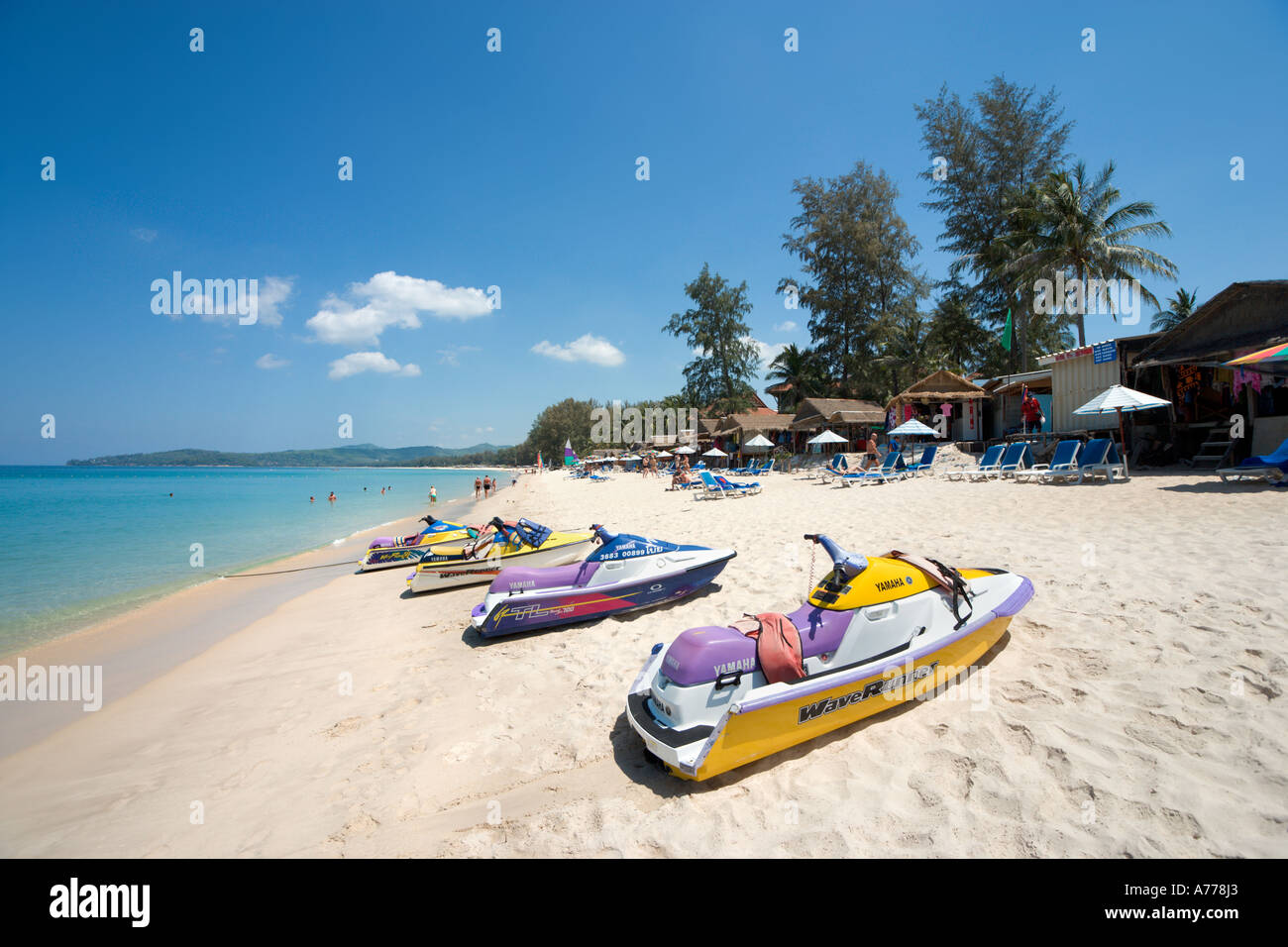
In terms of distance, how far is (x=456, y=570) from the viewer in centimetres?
866

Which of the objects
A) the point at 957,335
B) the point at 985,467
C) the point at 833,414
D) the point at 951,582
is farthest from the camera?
the point at 957,335

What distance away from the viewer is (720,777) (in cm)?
319

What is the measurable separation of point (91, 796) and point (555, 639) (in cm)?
378

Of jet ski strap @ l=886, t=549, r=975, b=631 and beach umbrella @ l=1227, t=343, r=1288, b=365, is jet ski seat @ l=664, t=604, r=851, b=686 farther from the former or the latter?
beach umbrella @ l=1227, t=343, r=1288, b=365

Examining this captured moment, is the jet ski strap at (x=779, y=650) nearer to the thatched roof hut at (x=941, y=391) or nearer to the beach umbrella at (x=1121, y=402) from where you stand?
the beach umbrella at (x=1121, y=402)

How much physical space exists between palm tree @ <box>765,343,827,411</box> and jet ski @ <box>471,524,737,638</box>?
3569 cm

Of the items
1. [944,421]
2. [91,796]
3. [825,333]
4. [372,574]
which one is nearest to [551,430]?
[825,333]

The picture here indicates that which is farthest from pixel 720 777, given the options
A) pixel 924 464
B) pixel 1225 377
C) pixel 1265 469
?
pixel 924 464

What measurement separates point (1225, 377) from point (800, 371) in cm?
2834

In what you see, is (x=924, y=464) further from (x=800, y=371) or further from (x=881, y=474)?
(x=800, y=371)

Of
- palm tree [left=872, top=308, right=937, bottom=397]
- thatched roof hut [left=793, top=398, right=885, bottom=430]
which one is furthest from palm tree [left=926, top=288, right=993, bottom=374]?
thatched roof hut [left=793, top=398, right=885, bottom=430]

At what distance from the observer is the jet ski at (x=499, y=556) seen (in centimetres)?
852

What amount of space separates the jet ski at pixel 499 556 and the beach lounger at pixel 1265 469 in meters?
11.8
